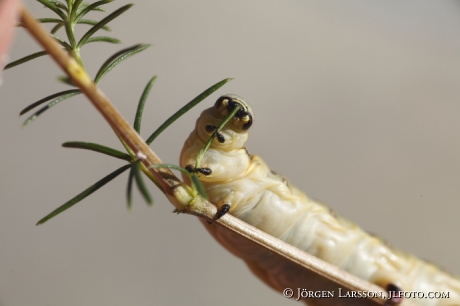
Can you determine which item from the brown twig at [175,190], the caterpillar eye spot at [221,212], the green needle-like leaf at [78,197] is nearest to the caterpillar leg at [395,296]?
the brown twig at [175,190]

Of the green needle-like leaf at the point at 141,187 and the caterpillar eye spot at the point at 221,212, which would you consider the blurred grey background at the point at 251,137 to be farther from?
the green needle-like leaf at the point at 141,187

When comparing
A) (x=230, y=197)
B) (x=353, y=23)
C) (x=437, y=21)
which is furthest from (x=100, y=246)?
(x=437, y=21)

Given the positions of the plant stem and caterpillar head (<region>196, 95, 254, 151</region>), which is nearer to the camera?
the plant stem

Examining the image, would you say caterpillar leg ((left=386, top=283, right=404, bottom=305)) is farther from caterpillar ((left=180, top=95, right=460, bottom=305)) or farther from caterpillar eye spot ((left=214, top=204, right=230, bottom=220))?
caterpillar eye spot ((left=214, top=204, right=230, bottom=220))

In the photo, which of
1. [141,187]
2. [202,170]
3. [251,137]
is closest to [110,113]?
[141,187]

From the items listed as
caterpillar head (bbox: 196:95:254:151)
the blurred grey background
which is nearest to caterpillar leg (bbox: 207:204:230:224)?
caterpillar head (bbox: 196:95:254:151)

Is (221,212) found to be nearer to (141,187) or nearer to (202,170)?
(202,170)

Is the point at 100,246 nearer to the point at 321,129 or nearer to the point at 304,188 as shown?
the point at 304,188
